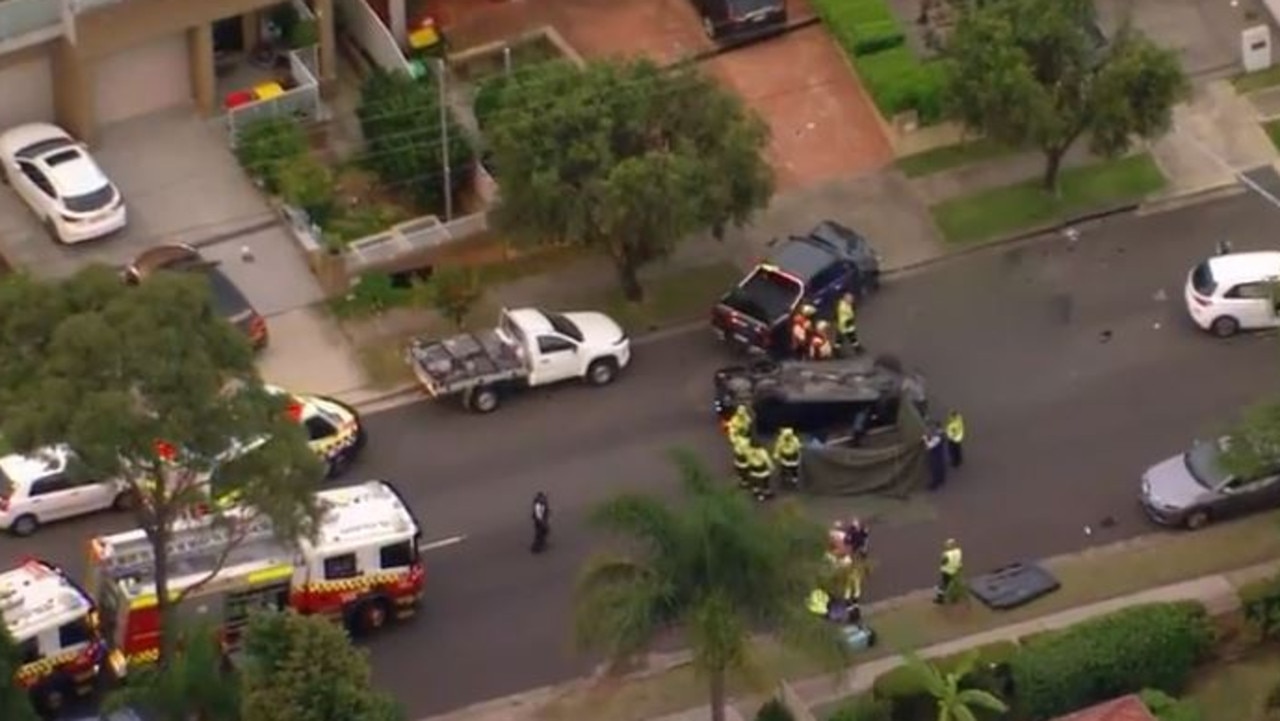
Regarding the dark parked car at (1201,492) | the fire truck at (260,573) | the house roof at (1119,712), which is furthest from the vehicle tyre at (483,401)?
the house roof at (1119,712)

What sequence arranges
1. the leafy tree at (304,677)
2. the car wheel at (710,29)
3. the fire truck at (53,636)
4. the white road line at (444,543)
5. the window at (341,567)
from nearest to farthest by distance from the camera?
the leafy tree at (304,677), the fire truck at (53,636), the window at (341,567), the white road line at (444,543), the car wheel at (710,29)

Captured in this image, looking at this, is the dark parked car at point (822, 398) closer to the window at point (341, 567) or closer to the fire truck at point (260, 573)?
the fire truck at point (260, 573)

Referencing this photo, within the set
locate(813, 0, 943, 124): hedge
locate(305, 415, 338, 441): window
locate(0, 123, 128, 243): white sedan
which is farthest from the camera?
locate(813, 0, 943, 124): hedge

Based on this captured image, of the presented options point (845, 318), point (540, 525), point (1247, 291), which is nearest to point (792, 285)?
point (845, 318)

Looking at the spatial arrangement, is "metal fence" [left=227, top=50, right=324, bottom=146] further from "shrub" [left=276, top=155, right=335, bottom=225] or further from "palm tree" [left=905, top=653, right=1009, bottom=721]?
"palm tree" [left=905, top=653, right=1009, bottom=721]

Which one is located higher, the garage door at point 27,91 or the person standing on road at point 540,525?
the garage door at point 27,91

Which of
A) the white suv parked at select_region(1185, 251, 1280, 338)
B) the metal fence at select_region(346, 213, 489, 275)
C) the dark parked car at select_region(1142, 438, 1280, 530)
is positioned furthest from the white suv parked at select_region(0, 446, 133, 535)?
the white suv parked at select_region(1185, 251, 1280, 338)

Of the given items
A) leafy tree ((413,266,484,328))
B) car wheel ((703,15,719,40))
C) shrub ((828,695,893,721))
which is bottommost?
shrub ((828,695,893,721))
